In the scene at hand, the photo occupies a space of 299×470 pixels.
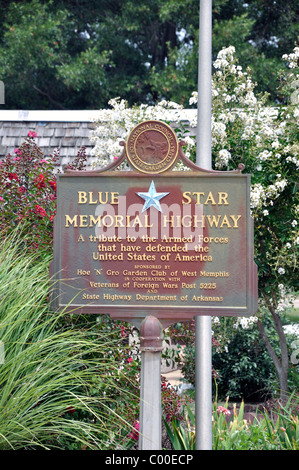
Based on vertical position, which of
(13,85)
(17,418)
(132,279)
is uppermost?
(13,85)

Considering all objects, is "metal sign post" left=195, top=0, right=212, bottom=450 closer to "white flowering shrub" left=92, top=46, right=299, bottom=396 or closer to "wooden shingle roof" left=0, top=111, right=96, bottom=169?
"white flowering shrub" left=92, top=46, right=299, bottom=396

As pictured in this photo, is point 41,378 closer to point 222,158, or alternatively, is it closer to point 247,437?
point 247,437

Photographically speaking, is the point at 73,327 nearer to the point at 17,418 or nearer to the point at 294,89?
the point at 17,418

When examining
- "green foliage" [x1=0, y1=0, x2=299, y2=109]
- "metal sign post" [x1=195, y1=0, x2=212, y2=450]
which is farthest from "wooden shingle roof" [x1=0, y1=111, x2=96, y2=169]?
"green foliage" [x1=0, y1=0, x2=299, y2=109]

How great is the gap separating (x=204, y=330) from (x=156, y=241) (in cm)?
77

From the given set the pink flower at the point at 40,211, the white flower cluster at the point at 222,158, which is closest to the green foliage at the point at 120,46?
the white flower cluster at the point at 222,158

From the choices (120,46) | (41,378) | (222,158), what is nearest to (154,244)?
(41,378)

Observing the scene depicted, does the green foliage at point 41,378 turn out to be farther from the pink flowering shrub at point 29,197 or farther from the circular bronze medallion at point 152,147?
the circular bronze medallion at point 152,147

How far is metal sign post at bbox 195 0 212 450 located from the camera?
424 centimetres

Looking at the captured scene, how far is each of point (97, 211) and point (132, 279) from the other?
533 millimetres

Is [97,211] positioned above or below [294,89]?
below

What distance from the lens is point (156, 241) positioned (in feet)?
13.4

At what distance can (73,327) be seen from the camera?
4590 millimetres
